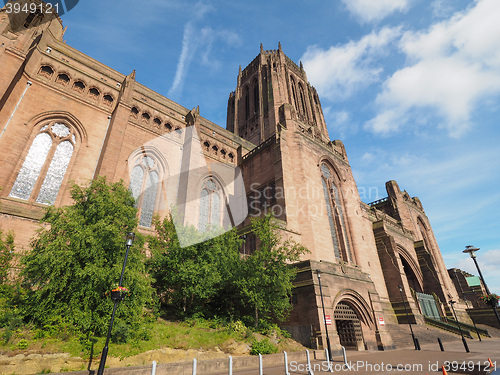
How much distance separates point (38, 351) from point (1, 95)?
53.2 feet

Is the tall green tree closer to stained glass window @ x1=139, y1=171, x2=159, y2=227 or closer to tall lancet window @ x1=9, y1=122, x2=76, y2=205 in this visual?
tall lancet window @ x1=9, y1=122, x2=76, y2=205

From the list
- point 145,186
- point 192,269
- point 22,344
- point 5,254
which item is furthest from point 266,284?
point 145,186

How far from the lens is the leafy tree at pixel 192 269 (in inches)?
592

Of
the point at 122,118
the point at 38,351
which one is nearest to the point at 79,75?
the point at 122,118

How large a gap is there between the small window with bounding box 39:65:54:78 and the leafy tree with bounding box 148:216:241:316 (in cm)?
1629

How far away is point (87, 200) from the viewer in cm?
1400

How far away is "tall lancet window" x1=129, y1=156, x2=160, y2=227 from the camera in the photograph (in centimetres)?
2252

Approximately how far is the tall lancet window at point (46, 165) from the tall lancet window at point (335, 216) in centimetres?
2406

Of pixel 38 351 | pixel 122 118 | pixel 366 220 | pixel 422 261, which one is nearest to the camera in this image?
pixel 38 351

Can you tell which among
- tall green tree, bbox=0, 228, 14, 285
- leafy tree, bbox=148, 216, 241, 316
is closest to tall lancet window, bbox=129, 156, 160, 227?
leafy tree, bbox=148, 216, 241, 316

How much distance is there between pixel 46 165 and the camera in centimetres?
1902

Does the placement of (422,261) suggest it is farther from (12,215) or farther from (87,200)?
(12,215)

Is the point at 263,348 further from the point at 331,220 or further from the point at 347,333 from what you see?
the point at 331,220

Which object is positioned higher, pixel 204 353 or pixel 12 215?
pixel 12 215
